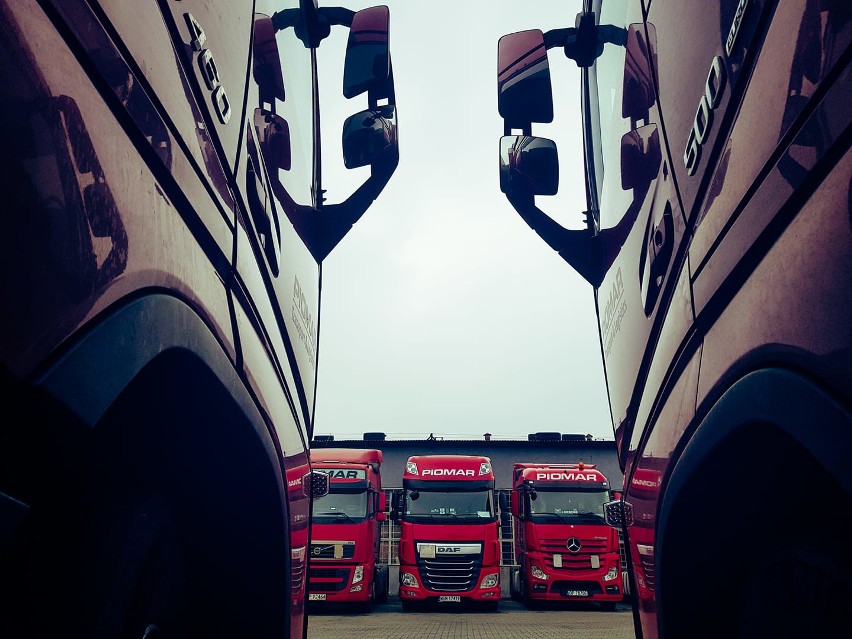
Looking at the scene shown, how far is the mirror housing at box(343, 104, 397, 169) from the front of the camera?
2.29m

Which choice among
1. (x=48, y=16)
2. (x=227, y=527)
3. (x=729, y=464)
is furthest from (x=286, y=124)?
(x=729, y=464)

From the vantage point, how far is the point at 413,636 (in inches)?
332

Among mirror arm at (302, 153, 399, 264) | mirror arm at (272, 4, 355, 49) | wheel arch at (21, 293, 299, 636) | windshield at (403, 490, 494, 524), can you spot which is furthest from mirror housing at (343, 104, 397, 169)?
windshield at (403, 490, 494, 524)

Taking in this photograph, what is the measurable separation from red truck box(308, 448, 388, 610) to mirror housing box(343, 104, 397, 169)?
9.62m

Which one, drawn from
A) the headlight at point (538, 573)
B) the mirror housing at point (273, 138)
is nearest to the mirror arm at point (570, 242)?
the mirror housing at point (273, 138)

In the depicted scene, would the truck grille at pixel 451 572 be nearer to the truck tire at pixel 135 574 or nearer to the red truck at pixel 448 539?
the red truck at pixel 448 539

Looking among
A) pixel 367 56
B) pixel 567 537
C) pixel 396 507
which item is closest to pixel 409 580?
pixel 396 507

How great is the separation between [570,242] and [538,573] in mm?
11036

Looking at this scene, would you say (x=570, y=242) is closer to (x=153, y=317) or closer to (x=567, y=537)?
(x=153, y=317)

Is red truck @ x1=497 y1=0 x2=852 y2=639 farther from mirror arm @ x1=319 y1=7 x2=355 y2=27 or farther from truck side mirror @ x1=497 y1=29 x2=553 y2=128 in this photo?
mirror arm @ x1=319 y1=7 x2=355 y2=27

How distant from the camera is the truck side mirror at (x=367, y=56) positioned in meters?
2.12

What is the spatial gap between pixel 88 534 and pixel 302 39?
1886mm

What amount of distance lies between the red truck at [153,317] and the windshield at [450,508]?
10372mm

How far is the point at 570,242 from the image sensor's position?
281 centimetres
